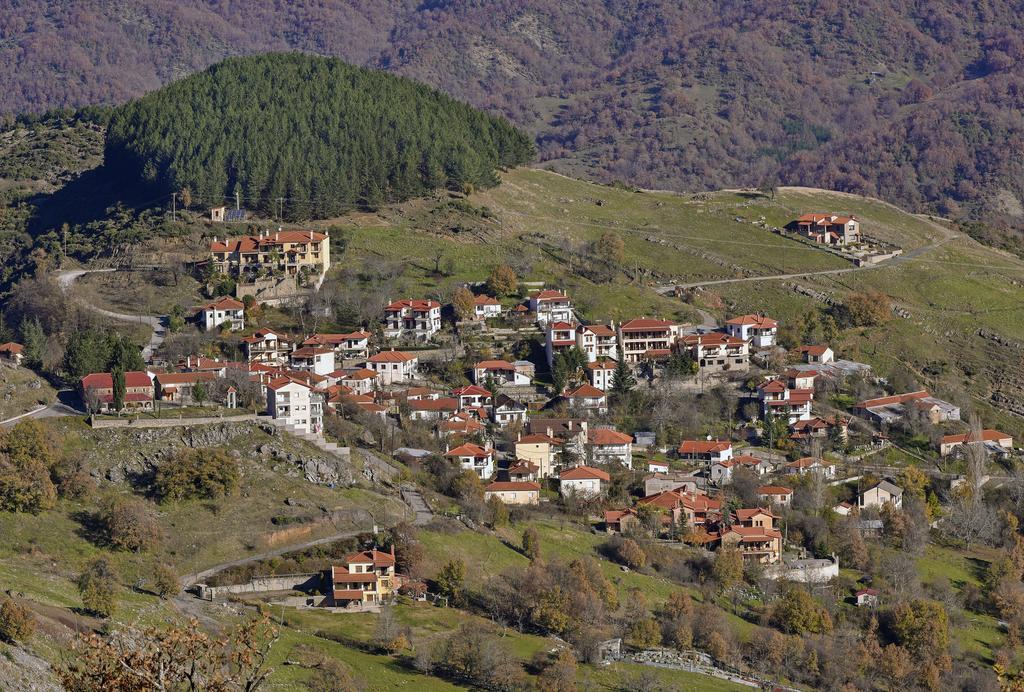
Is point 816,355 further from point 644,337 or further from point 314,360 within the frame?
point 314,360

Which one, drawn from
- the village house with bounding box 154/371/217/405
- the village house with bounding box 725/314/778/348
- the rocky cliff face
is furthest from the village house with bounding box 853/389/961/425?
the village house with bounding box 154/371/217/405

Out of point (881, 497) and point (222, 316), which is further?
point (222, 316)

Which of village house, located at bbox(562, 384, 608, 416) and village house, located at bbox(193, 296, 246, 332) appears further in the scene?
village house, located at bbox(193, 296, 246, 332)

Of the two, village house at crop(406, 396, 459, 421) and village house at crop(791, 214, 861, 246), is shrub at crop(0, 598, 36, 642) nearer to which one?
village house at crop(406, 396, 459, 421)

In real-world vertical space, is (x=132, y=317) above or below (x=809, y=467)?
above

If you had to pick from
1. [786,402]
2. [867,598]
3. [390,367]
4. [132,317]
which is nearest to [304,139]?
[132,317]

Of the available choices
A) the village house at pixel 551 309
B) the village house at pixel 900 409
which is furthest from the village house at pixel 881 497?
the village house at pixel 551 309
